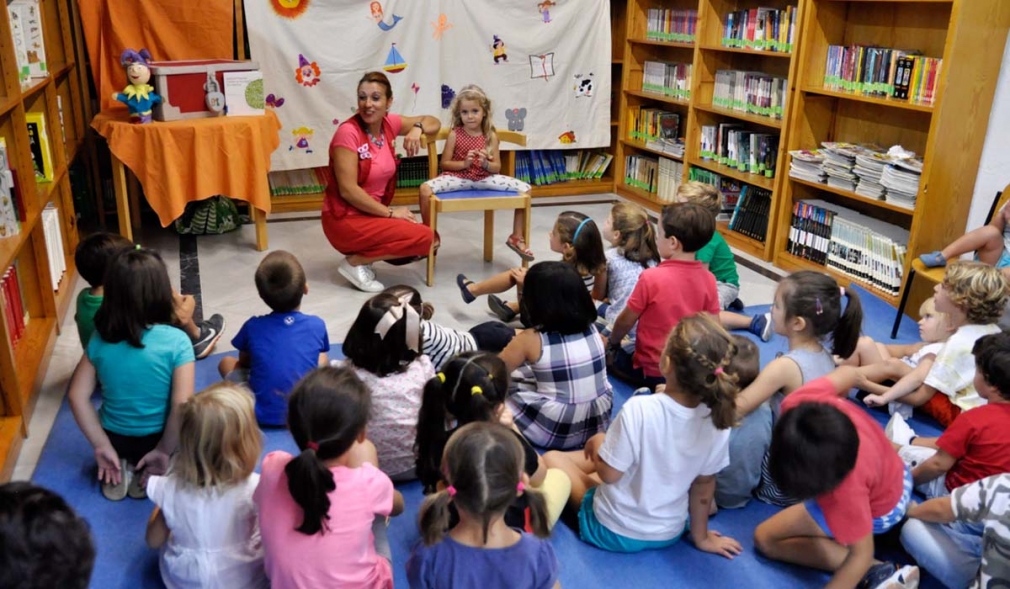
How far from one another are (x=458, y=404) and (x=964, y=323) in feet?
6.07

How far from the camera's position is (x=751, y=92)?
16.2 ft

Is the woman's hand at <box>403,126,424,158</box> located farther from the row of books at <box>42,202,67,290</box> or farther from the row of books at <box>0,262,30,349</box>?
the row of books at <box>0,262,30,349</box>

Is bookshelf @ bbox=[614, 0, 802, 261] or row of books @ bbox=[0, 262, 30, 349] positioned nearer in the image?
row of books @ bbox=[0, 262, 30, 349]

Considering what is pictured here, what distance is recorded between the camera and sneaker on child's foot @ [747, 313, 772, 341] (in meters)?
3.59

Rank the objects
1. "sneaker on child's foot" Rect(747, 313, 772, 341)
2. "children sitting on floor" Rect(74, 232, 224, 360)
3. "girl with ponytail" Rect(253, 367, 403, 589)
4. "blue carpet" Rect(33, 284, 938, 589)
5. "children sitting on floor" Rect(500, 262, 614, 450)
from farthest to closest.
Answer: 1. "sneaker on child's foot" Rect(747, 313, 772, 341)
2. "children sitting on floor" Rect(74, 232, 224, 360)
3. "children sitting on floor" Rect(500, 262, 614, 450)
4. "blue carpet" Rect(33, 284, 938, 589)
5. "girl with ponytail" Rect(253, 367, 403, 589)

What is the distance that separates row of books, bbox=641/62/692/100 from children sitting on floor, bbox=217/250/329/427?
3.56 m

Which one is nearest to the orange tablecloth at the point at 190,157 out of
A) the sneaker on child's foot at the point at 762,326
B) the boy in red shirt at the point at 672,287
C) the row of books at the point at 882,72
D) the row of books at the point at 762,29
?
the boy in red shirt at the point at 672,287

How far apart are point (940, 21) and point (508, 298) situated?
95.3 inches

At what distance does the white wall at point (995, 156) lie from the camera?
3.73 meters

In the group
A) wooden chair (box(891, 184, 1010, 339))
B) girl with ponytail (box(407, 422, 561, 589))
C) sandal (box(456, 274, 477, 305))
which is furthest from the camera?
sandal (box(456, 274, 477, 305))

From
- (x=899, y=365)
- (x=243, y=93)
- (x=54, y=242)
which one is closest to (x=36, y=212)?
(x=54, y=242)

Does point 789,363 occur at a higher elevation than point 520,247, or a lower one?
higher

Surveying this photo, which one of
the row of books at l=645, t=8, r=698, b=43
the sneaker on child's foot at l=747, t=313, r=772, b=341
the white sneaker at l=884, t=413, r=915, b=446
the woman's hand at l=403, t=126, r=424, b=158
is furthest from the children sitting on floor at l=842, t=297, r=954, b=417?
the row of books at l=645, t=8, r=698, b=43

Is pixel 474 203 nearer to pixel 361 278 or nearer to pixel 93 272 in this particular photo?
pixel 361 278
